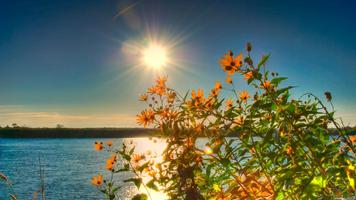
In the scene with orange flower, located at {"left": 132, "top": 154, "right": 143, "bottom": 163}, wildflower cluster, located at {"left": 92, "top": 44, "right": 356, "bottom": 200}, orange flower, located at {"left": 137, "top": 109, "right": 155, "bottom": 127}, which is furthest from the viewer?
orange flower, located at {"left": 132, "top": 154, "right": 143, "bottom": 163}

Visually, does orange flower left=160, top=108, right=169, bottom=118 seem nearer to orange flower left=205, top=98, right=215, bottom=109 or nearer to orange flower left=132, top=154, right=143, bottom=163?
orange flower left=205, top=98, right=215, bottom=109

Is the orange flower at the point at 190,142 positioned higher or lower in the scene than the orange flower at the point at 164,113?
lower

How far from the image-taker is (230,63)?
1919mm

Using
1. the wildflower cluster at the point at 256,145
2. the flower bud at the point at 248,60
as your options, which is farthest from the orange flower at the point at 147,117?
the flower bud at the point at 248,60

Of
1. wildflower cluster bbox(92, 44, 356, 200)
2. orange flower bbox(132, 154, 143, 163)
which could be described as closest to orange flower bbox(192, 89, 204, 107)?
wildflower cluster bbox(92, 44, 356, 200)

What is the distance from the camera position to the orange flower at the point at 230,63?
1875mm

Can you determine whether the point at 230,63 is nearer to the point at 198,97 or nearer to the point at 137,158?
the point at 198,97

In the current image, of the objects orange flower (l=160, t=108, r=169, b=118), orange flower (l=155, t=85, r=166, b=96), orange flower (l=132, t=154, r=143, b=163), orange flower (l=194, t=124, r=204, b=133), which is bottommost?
orange flower (l=132, t=154, r=143, b=163)

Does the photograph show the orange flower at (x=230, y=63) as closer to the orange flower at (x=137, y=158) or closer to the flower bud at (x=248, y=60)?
the flower bud at (x=248, y=60)

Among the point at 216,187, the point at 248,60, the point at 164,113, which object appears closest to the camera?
the point at 248,60

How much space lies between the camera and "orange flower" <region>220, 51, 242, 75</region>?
1875 millimetres

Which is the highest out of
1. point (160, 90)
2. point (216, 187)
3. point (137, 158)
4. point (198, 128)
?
point (160, 90)

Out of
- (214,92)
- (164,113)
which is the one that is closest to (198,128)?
(164,113)

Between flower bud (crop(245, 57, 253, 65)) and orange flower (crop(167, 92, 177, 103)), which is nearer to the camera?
flower bud (crop(245, 57, 253, 65))
